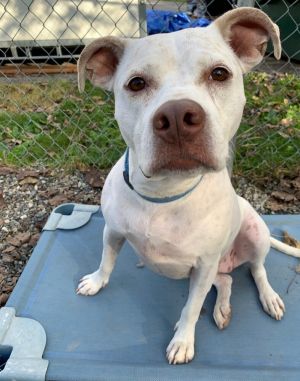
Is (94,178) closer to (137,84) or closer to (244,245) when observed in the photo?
(244,245)

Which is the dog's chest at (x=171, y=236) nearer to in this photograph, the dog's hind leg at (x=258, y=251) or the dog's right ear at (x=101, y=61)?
the dog's hind leg at (x=258, y=251)

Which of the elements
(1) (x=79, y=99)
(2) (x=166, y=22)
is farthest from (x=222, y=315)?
(2) (x=166, y=22)

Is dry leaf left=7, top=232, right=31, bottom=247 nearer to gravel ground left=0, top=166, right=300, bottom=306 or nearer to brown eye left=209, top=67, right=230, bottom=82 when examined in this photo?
gravel ground left=0, top=166, right=300, bottom=306

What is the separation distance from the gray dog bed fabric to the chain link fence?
129cm

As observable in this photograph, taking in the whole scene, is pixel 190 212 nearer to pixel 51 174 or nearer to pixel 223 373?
pixel 223 373

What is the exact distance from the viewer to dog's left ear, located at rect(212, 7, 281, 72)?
168 centimetres

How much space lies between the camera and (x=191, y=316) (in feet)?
6.61

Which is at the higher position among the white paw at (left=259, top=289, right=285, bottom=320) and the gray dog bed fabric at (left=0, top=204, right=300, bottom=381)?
the gray dog bed fabric at (left=0, top=204, right=300, bottom=381)

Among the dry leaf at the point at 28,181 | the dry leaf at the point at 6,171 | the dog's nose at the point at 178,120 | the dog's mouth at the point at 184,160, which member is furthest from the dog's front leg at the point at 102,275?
the dry leaf at the point at 6,171

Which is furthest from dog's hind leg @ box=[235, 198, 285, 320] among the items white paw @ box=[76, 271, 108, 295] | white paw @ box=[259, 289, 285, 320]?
white paw @ box=[76, 271, 108, 295]

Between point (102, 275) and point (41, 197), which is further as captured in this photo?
point (41, 197)

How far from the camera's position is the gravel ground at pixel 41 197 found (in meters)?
3.04

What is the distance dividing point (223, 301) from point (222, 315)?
0.07m

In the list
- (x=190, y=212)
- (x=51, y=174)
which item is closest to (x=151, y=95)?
(x=190, y=212)
